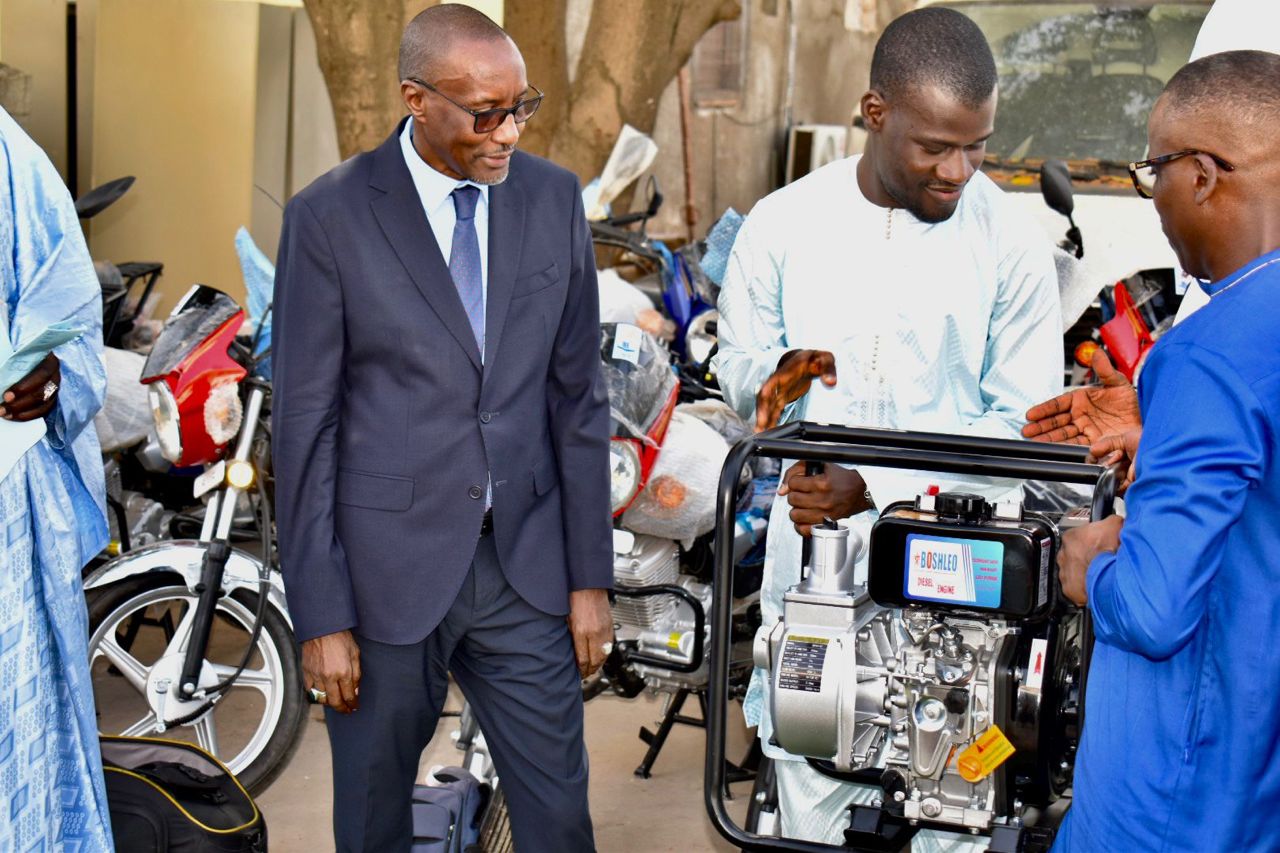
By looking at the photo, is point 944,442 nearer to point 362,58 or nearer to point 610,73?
point 362,58

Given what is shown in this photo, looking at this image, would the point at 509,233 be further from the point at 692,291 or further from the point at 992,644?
the point at 692,291

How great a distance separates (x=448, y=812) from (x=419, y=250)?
4.52ft

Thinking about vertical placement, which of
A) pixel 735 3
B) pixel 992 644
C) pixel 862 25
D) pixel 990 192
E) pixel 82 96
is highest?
pixel 862 25

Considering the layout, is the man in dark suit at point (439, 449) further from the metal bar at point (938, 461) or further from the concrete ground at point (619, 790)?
the concrete ground at point (619, 790)

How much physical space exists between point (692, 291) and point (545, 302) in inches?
111

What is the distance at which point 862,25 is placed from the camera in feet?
57.2

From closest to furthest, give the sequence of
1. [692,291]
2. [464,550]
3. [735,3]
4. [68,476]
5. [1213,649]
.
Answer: [1213,649]
[464,550]
[68,476]
[692,291]
[735,3]

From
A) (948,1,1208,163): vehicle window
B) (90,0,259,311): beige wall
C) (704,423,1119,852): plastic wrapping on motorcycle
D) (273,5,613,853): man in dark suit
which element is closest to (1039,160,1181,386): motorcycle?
(704,423,1119,852): plastic wrapping on motorcycle

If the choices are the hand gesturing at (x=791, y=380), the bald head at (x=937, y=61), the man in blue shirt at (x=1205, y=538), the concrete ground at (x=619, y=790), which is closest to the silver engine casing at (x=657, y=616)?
the concrete ground at (x=619, y=790)

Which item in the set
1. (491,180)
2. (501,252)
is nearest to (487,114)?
(491,180)

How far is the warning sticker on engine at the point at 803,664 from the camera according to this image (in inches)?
104

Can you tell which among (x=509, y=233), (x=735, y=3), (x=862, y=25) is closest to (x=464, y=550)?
(x=509, y=233)

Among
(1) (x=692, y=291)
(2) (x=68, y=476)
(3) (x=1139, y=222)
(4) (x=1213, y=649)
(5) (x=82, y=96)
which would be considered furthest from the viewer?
(5) (x=82, y=96)

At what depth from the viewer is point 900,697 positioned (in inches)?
104
